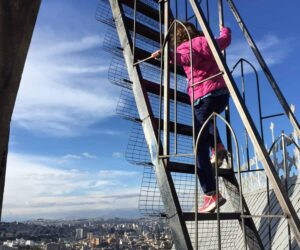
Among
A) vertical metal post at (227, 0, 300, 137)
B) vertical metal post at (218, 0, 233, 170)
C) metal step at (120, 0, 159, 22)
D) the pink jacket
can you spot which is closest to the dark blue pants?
the pink jacket

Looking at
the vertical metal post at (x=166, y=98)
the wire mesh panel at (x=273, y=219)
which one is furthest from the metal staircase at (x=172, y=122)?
the wire mesh panel at (x=273, y=219)

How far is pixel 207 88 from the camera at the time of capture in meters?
4.50

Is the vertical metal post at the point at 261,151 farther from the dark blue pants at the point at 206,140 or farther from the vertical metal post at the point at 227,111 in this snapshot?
the vertical metal post at the point at 227,111

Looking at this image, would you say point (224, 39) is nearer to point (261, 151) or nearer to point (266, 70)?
point (266, 70)

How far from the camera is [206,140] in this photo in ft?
14.7

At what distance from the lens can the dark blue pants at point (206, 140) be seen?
4.27 m

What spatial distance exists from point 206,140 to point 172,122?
49 cm

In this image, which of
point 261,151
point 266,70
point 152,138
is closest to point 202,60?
point 266,70

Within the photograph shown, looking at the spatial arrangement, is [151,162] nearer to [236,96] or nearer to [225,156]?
[225,156]

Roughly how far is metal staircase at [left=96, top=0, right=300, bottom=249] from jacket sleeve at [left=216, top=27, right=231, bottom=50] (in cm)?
38

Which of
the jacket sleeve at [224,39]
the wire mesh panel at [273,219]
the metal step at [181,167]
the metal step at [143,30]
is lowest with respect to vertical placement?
the wire mesh panel at [273,219]

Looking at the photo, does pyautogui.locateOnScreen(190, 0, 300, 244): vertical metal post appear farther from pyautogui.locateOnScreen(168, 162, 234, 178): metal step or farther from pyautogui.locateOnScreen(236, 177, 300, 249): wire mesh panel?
pyautogui.locateOnScreen(236, 177, 300, 249): wire mesh panel

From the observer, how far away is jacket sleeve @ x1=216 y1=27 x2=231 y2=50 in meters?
4.62

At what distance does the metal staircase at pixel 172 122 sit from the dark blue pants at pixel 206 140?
13 cm
